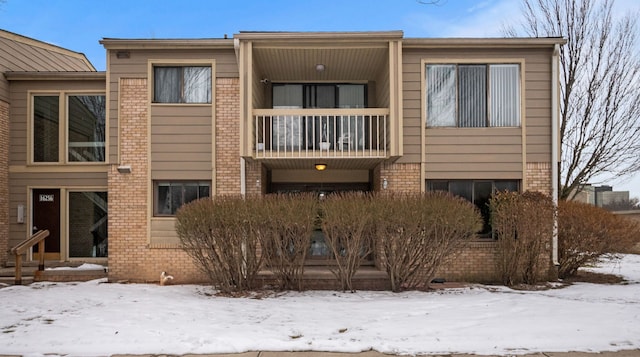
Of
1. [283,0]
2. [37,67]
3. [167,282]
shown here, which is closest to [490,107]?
[283,0]

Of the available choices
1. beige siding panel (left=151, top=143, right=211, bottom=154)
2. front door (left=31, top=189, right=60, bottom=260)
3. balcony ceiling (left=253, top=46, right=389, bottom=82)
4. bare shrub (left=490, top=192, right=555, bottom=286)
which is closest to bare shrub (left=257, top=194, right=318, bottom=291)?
beige siding panel (left=151, top=143, right=211, bottom=154)

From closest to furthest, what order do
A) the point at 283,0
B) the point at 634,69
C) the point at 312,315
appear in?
the point at 312,315 < the point at 283,0 < the point at 634,69

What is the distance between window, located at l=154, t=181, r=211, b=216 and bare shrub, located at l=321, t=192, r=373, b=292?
3.33 meters

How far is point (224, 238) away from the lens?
28.3 feet

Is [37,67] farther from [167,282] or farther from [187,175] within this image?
[167,282]

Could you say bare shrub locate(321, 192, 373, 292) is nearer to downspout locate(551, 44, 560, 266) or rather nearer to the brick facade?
the brick facade

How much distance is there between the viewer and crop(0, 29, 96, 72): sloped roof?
11883 millimetres

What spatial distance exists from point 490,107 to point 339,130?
3.51 meters

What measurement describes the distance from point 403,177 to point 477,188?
1728 millimetres

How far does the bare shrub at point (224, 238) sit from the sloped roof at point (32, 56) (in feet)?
23.4

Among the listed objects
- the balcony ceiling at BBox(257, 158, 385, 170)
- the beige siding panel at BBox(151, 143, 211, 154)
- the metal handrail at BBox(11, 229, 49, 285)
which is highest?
the beige siding panel at BBox(151, 143, 211, 154)

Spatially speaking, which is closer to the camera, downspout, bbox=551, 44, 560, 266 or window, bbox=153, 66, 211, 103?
downspout, bbox=551, 44, 560, 266

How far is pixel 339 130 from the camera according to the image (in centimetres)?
1059

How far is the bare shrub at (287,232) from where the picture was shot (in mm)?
8539
